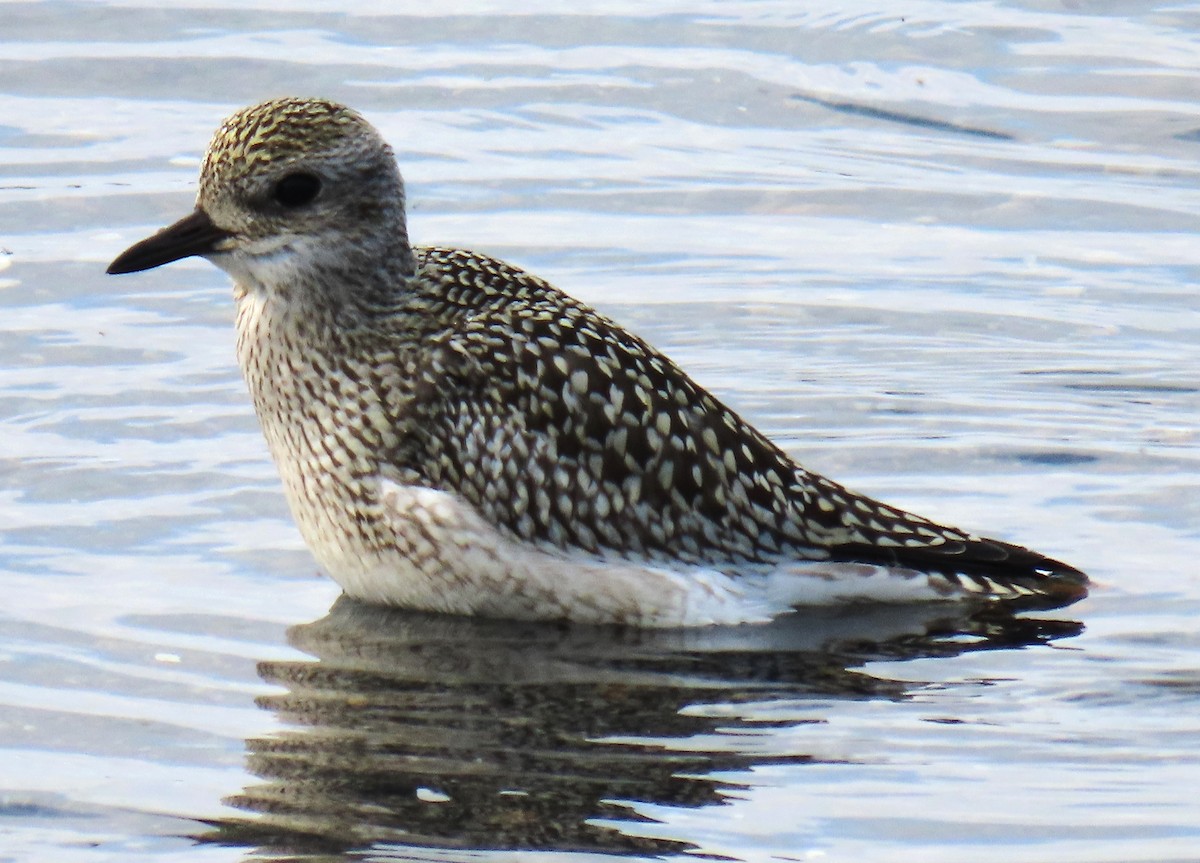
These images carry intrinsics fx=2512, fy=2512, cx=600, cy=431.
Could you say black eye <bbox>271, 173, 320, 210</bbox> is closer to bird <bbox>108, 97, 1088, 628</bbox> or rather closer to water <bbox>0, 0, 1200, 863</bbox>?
bird <bbox>108, 97, 1088, 628</bbox>

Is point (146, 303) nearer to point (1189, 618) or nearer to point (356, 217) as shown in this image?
point (356, 217)

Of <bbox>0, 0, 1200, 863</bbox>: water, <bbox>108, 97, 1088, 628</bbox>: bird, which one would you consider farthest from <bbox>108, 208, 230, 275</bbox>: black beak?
<bbox>0, 0, 1200, 863</bbox>: water

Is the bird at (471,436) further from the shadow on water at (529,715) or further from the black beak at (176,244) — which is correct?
the shadow on water at (529,715)

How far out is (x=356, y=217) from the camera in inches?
385

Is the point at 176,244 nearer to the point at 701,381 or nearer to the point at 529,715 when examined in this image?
the point at 529,715

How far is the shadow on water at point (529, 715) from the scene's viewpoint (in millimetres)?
8039

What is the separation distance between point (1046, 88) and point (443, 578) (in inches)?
320

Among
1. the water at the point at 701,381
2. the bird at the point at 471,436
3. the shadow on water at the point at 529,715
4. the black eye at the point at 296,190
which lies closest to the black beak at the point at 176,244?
the bird at the point at 471,436

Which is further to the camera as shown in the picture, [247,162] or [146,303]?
[146,303]

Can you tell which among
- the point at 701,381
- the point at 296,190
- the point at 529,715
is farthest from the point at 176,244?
the point at 701,381

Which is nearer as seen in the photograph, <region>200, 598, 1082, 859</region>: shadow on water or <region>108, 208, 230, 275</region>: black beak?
<region>200, 598, 1082, 859</region>: shadow on water

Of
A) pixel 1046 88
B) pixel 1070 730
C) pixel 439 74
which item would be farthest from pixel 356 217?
pixel 1046 88

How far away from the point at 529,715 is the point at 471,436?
121 centimetres

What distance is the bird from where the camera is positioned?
377 inches
